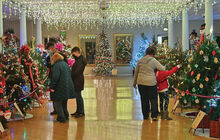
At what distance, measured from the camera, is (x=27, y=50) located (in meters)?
Result: 6.58

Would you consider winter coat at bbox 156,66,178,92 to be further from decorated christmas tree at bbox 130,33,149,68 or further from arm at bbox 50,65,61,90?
decorated christmas tree at bbox 130,33,149,68

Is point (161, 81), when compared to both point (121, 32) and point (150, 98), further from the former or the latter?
point (121, 32)

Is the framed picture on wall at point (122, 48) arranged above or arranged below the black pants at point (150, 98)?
above

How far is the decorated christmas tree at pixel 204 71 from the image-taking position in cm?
511

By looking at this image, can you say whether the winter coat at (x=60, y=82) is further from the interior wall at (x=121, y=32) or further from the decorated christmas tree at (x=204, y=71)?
the interior wall at (x=121, y=32)

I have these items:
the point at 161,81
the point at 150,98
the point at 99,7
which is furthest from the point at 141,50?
the point at 150,98

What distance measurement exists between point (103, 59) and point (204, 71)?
15.8 meters

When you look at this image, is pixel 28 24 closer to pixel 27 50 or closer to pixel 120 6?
pixel 120 6

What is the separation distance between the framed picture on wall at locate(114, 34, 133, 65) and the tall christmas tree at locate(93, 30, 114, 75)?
107 cm

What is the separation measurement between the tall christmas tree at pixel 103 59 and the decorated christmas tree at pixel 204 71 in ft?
50.8

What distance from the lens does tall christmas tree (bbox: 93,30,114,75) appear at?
2080 centimetres

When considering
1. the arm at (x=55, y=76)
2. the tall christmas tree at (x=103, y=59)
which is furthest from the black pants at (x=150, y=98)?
the tall christmas tree at (x=103, y=59)

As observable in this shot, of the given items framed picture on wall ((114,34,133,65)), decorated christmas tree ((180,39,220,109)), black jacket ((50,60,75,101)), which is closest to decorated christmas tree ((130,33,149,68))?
framed picture on wall ((114,34,133,65))

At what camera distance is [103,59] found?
20781 mm
